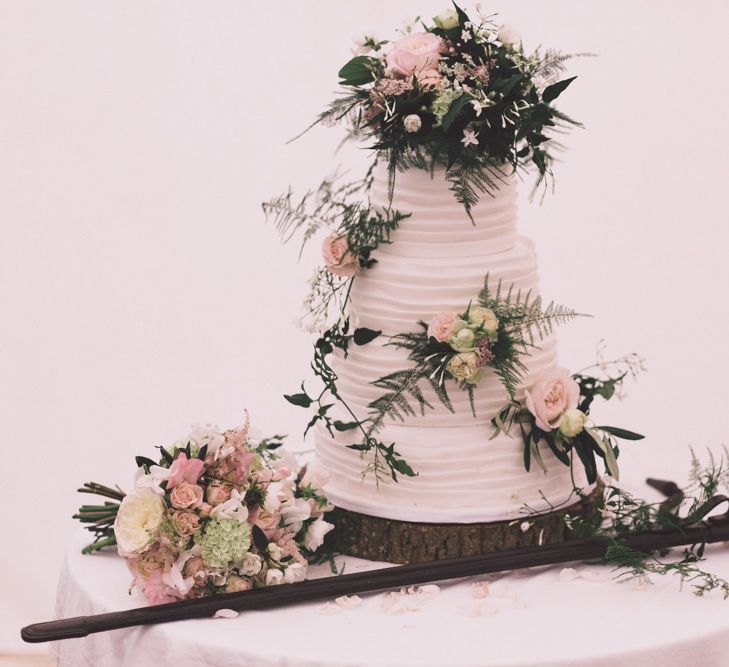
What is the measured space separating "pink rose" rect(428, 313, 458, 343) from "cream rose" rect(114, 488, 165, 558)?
2.58ft

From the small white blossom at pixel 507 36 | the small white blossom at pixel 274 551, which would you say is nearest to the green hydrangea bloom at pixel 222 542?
the small white blossom at pixel 274 551

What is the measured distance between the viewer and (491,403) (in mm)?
3107

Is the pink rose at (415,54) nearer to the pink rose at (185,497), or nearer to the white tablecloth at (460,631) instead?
the pink rose at (185,497)

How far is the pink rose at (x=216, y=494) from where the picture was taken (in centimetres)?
283

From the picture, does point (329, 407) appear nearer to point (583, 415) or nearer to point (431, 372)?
point (431, 372)

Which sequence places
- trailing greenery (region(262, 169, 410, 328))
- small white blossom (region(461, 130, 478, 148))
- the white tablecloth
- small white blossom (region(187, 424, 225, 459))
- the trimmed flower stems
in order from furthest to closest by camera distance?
trailing greenery (region(262, 169, 410, 328))
small white blossom (region(461, 130, 478, 148))
small white blossom (region(187, 424, 225, 459))
the trimmed flower stems
the white tablecloth

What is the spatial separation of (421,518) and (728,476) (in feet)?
2.78

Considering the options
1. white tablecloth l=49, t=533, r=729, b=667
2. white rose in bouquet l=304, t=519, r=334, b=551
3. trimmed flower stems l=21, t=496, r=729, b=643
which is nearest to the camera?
white tablecloth l=49, t=533, r=729, b=667

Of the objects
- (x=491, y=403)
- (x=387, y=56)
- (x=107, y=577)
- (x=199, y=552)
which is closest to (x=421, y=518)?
A: (x=491, y=403)

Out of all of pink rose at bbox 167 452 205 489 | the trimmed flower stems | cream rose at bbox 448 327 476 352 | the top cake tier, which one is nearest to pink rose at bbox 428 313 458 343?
cream rose at bbox 448 327 476 352

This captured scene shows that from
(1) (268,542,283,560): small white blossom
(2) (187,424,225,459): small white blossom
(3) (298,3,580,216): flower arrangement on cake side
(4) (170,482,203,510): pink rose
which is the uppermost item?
(3) (298,3,580,216): flower arrangement on cake side

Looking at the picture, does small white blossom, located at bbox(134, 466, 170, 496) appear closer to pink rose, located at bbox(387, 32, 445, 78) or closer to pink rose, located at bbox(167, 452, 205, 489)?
pink rose, located at bbox(167, 452, 205, 489)

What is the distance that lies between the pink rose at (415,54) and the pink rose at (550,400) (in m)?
0.85

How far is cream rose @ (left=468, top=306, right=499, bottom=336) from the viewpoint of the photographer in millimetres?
3020
